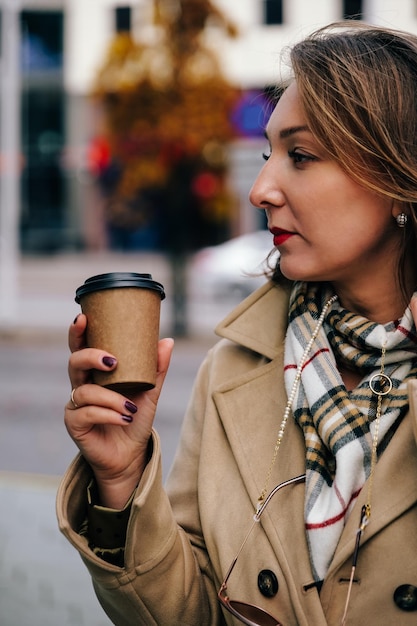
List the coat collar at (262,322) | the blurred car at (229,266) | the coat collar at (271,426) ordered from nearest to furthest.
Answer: the coat collar at (271,426), the coat collar at (262,322), the blurred car at (229,266)

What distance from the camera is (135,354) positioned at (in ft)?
6.00

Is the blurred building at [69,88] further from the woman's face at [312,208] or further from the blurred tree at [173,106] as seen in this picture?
the woman's face at [312,208]

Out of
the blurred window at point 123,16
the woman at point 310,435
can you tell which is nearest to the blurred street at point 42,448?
the woman at point 310,435

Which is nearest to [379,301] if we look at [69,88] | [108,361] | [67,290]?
[108,361]

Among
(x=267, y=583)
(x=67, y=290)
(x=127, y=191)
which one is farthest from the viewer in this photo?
(x=67, y=290)

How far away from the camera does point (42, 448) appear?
7.93 meters

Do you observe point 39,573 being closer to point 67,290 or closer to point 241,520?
point 241,520

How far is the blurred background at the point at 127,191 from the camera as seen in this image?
5.05 m

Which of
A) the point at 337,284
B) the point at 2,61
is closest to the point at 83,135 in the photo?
the point at 2,61

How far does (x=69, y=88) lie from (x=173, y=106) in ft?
70.6

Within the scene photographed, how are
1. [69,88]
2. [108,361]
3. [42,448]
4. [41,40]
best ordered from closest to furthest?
[108,361]
[42,448]
[41,40]
[69,88]

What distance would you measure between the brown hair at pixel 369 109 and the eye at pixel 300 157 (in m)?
0.05

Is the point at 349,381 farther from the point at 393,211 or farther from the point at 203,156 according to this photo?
the point at 203,156

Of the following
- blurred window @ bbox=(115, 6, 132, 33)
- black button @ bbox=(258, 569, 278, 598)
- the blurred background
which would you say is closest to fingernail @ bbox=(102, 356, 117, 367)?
black button @ bbox=(258, 569, 278, 598)
